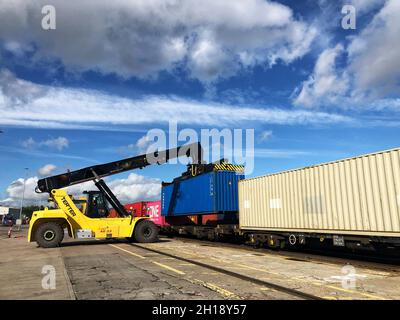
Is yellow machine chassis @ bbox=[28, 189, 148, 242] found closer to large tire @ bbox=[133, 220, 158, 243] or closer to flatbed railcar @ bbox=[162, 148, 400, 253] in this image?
large tire @ bbox=[133, 220, 158, 243]

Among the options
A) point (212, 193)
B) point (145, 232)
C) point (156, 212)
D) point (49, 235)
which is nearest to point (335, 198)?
point (212, 193)

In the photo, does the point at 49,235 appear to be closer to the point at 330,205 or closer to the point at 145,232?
the point at 145,232

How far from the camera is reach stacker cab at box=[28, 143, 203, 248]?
20953 mm

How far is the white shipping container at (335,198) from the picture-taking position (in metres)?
11.2

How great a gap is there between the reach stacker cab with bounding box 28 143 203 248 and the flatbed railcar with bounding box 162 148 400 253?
21.0ft

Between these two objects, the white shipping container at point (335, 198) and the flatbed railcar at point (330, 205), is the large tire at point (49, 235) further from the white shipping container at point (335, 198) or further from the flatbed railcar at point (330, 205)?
the white shipping container at point (335, 198)

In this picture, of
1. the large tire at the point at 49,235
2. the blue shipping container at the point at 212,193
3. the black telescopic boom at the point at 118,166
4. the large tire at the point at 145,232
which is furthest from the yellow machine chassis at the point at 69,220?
the blue shipping container at the point at 212,193
